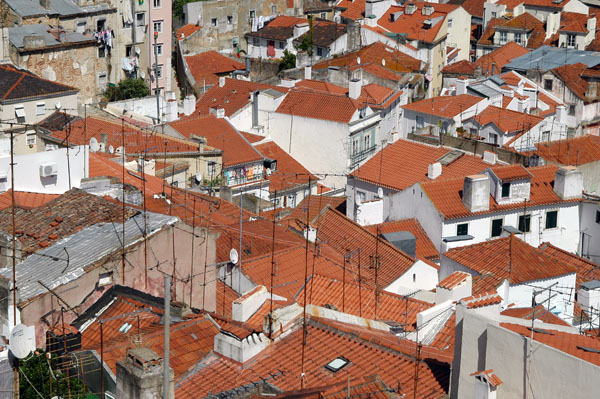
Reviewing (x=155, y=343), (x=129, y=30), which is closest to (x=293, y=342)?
(x=155, y=343)

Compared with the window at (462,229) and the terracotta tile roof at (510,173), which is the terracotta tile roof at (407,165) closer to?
the terracotta tile roof at (510,173)

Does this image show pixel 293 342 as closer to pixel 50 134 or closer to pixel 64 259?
pixel 64 259

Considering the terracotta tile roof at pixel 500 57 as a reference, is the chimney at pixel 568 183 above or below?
above

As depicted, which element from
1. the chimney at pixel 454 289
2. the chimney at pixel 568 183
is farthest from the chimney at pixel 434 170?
the chimney at pixel 454 289

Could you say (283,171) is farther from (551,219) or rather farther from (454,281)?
(454,281)

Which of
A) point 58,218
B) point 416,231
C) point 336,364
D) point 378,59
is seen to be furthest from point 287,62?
point 336,364

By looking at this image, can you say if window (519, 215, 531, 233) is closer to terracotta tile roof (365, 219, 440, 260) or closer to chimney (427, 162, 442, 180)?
terracotta tile roof (365, 219, 440, 260)
